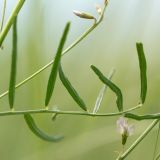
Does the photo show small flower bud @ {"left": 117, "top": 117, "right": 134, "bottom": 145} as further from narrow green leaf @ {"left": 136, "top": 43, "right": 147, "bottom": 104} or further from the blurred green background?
the blurred green background

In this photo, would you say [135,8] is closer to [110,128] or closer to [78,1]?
[78,1]

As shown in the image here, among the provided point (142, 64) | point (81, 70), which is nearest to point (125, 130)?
point (142, 64)

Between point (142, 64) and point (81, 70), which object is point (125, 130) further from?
point (81, 70)

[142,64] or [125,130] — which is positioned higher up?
[142,64]

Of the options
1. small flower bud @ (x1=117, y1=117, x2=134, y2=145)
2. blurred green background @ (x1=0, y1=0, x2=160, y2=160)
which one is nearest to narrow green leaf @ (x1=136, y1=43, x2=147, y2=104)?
small flower bud @ (x1=117, y1=117, x2=134, y2=145)

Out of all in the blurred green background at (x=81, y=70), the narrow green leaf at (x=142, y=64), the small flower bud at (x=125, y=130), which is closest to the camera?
the narrow green leaf at (x=142, y=64)

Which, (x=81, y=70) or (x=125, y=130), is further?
(x=81, y=70)

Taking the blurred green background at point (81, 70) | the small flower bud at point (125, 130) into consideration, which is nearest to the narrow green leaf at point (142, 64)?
the small flower bud at point (125, 130)

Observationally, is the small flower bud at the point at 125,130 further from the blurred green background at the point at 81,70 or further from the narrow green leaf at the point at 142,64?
the blurred green background at the point at 81,70
